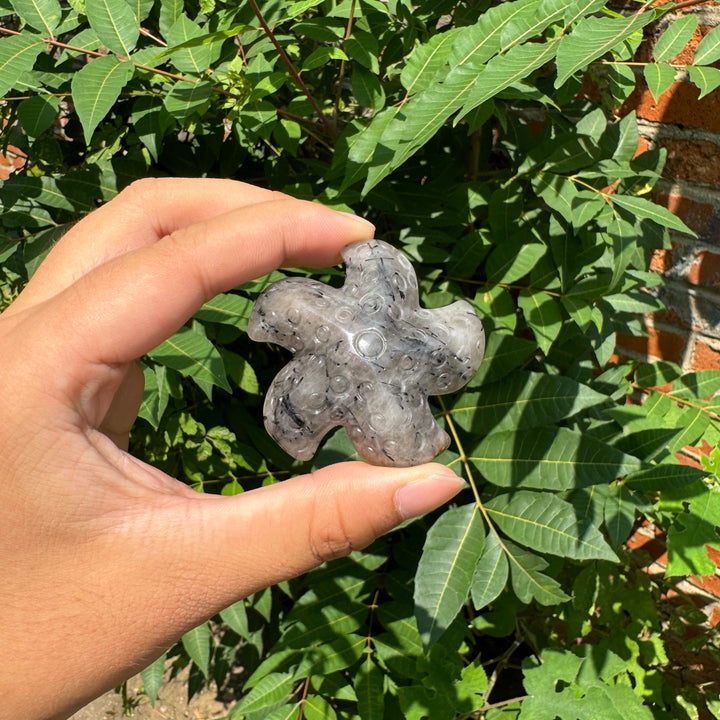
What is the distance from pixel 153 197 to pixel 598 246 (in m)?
0.72

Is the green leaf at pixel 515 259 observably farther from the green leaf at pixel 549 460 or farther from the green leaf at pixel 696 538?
the green leaf at pixel 696 538

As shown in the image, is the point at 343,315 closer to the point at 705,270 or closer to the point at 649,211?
the point at 649,211

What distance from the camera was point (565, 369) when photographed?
1523 millimetres

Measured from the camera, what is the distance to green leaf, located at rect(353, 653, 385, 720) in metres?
1.27

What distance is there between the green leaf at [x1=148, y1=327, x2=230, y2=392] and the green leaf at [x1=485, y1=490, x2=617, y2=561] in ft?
1.63

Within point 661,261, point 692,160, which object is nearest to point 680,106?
point 692,160

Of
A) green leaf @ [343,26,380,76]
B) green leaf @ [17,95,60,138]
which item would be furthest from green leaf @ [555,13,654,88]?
green leaf @ [17,95,60,138]

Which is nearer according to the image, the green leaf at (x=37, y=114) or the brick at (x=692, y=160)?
the green leaf at (x=37, y=114)

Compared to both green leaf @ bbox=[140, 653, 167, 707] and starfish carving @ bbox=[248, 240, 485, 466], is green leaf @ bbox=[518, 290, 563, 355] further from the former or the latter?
green leaf @ bbox=[140, 653, 167, 707]

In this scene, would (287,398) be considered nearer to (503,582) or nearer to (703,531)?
(503,582)

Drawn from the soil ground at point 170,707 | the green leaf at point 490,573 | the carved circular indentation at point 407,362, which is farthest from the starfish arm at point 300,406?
the soil ground at point 170,707

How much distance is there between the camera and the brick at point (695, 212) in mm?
1496

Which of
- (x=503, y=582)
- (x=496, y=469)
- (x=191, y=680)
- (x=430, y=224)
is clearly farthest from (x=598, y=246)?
(x=191, y=680)

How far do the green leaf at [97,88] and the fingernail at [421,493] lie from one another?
2.06 ft
